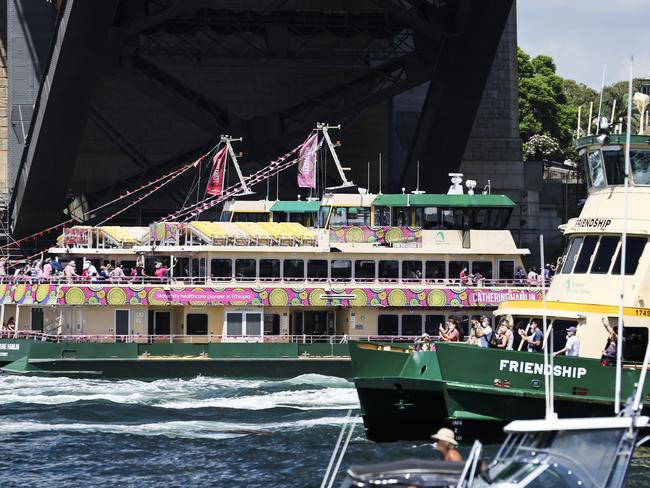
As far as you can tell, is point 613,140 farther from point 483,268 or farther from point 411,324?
point 411,324

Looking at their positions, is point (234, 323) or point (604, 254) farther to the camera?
point (234, 323)

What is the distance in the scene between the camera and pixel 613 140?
3225 centimetres

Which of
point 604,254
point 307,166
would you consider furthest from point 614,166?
point 307,166

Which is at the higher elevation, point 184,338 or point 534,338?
point 534,338

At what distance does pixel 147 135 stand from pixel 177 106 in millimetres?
10158

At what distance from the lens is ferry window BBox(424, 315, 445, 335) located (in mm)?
47625

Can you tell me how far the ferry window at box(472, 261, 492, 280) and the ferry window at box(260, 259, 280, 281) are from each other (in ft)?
19.5

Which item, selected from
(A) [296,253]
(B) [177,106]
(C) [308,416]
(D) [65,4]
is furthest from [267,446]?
(B) [177,106]

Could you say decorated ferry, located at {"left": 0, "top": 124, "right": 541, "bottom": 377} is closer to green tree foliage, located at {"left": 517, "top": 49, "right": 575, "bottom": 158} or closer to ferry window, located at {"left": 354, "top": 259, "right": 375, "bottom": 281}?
ferry window, located at {"left": 354, "top": 259, "right": 375, "bottom": 281}

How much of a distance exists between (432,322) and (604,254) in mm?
15866

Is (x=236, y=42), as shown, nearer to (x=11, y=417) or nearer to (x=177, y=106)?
(x=177, y=106)

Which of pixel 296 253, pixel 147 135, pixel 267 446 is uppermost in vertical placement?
pixel 147 135

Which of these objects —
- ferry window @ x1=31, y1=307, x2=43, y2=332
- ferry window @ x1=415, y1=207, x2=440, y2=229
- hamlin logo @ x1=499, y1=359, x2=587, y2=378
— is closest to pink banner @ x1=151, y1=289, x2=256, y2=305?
ferry window @ x1=31, y1=307, x2=43, y2=332

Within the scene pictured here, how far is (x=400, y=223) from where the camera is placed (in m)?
48.3
